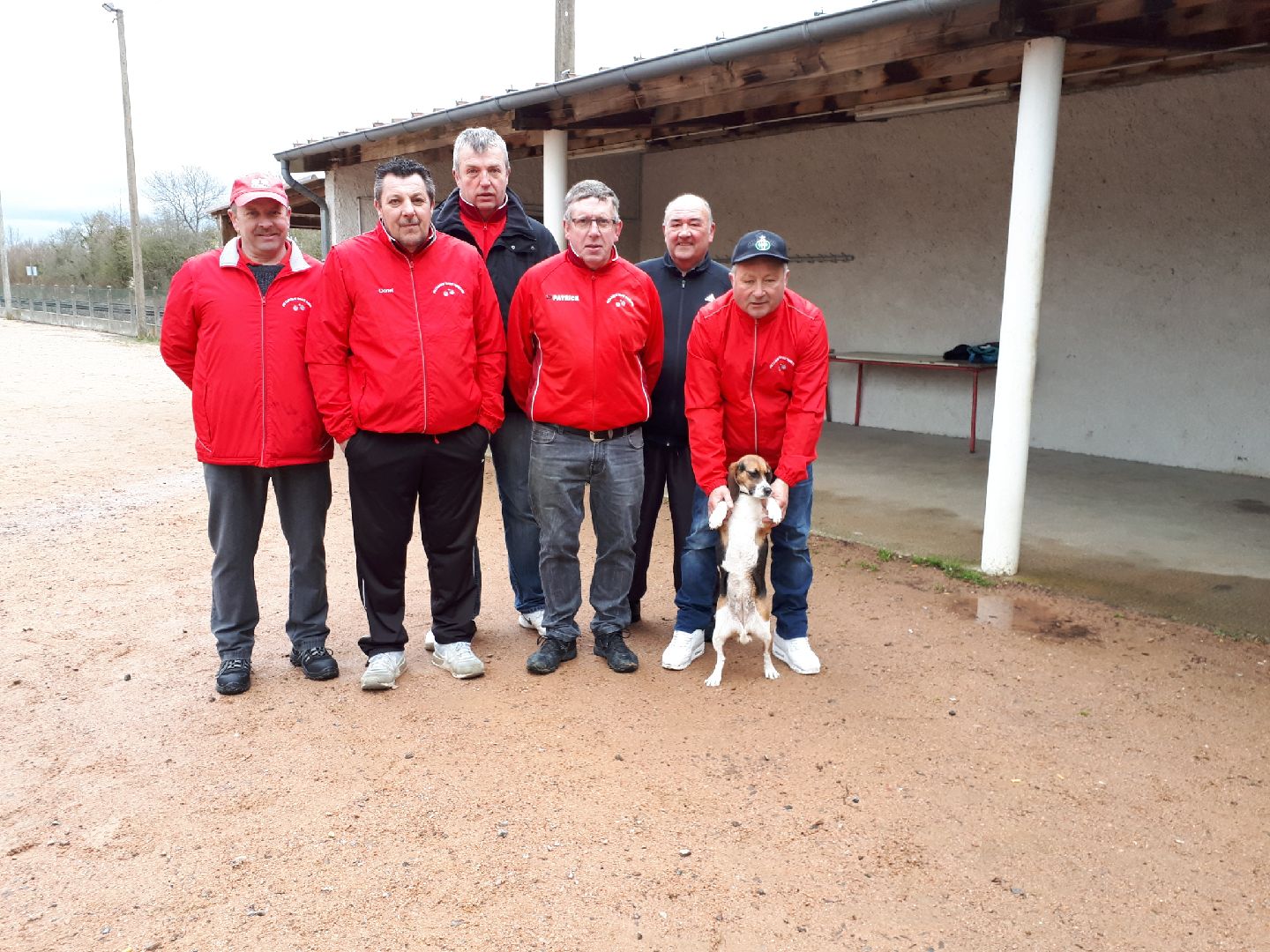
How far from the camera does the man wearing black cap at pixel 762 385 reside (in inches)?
149

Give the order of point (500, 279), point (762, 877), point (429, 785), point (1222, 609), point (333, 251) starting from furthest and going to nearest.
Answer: point (1222, 609) → point (500, 279) → point (333, 251) → point (429, 785) → point (762, 877)

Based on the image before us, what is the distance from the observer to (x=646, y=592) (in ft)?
17.2

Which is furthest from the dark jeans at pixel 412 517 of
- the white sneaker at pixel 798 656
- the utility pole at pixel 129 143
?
the utility pole at pixel 129 143

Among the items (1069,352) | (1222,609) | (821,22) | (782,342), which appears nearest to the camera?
(782,342)

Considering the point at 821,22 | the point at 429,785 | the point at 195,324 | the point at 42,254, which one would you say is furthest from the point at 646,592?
the point at 42,254

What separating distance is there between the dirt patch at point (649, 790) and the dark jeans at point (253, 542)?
230mm

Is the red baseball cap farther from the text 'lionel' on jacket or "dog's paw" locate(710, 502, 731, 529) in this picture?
"dog's paw" locate(710, 502, 731, 529)

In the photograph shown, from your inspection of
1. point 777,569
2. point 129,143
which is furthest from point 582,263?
point 129,143

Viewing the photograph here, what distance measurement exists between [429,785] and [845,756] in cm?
143

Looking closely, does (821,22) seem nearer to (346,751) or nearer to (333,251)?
(333,251)

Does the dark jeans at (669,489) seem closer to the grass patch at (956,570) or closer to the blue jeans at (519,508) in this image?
the blue jeans at (519,508)

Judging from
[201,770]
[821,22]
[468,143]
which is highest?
[821,22]

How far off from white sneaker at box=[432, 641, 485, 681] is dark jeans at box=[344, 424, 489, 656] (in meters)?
0.04

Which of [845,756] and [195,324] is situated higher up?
[195,324]
